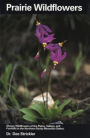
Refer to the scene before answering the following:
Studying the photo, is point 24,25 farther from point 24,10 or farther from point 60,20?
point 24,10

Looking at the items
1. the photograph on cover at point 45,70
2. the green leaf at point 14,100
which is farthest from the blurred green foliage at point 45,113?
the green leaf at point 14,100

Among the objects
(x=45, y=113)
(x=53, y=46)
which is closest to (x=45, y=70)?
(x=53, y=46)

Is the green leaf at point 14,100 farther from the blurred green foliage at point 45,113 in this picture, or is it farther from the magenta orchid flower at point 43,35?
the magenta orchid flower at point 43,35

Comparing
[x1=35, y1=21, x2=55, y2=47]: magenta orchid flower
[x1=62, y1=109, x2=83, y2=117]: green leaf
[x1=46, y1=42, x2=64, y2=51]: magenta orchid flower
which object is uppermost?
[x1=35, y1=21, x2=55, y2=47]: magenta orchid flower

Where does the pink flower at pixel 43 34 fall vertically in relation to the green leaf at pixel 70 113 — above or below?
above

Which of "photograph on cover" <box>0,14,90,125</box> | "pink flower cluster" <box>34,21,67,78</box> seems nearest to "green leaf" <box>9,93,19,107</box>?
"photograph on cover" <box>0,14,90,125</box>

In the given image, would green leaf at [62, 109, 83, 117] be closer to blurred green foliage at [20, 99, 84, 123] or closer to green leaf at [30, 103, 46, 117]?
blurred green foliage at [20, 99, 84, 123]

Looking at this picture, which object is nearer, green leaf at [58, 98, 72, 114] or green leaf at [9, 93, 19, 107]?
green leaf at [58, 98, 72, 114]

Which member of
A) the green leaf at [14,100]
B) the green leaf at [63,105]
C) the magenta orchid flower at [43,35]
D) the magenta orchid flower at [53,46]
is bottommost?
the green leaf at [63,105]
